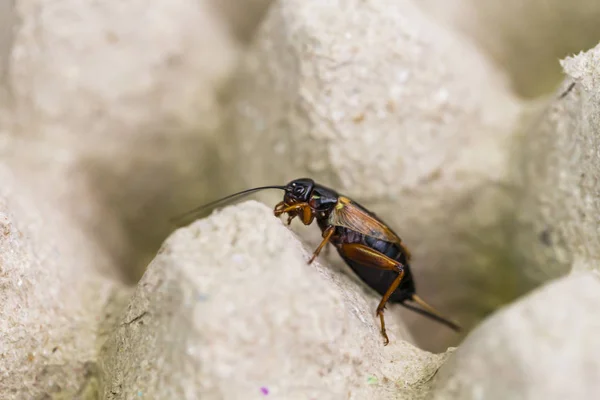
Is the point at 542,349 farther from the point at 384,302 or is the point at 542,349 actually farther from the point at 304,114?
the point at 304,114

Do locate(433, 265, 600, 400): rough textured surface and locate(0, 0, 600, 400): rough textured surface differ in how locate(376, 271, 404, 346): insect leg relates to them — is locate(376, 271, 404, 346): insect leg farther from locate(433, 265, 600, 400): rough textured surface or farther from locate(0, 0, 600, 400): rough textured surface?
locate(433, 265, 600, 400): rough textured surface

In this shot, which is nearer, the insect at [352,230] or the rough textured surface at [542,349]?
the rough textured surface at [542,349]

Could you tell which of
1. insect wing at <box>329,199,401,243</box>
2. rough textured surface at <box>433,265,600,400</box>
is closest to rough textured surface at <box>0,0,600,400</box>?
rough textured surface at <box>433,265,600,400</box>

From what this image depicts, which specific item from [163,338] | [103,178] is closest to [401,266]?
[163,338]

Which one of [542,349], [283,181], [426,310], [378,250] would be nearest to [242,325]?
[542,349]

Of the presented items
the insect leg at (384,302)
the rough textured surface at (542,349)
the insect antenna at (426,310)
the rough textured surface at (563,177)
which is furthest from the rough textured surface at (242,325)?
the rough textured surface at (563,177)

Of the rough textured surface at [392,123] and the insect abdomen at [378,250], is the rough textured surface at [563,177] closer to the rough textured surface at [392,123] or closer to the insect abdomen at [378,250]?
the rough textured surface at [392,123]
